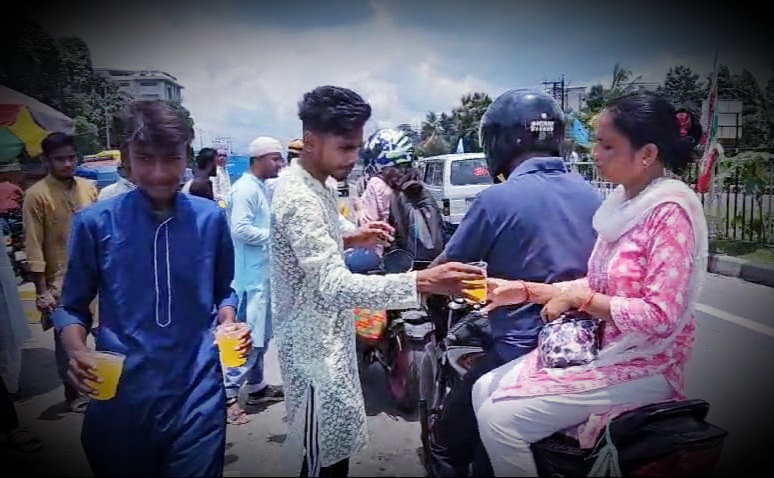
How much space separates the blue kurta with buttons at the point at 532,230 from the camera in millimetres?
1670

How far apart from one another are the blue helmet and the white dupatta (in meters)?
1.80

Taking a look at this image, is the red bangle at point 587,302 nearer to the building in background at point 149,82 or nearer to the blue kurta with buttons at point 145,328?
the blue kurta with buttons at point 145,328

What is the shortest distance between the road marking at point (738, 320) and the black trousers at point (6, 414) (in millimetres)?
4518

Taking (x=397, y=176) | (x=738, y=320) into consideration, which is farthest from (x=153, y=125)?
(x=738, y=320)

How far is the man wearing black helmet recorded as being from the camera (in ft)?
5.49

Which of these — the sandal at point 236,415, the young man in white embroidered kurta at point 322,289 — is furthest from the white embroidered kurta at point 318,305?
the sandal at point 236,415

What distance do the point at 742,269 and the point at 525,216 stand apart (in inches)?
237

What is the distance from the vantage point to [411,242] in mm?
3160

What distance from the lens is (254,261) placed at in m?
3.55

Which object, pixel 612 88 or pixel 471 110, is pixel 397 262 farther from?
pixel 612 88

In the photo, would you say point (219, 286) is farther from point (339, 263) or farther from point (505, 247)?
point (505, 247)

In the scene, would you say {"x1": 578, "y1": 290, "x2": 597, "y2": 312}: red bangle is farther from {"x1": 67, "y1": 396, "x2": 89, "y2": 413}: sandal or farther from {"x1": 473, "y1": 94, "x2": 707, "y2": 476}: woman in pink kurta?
{"x1": 67, "y1": 396, "x2": 89, "y2": 413}: sandal

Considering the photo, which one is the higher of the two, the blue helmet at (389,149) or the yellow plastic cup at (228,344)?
the blue helmet at (389,149)

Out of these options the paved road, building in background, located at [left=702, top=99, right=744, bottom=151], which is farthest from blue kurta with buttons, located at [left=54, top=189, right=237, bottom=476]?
building in background, located at [left=702, top=99, right=744, bottom=151]
